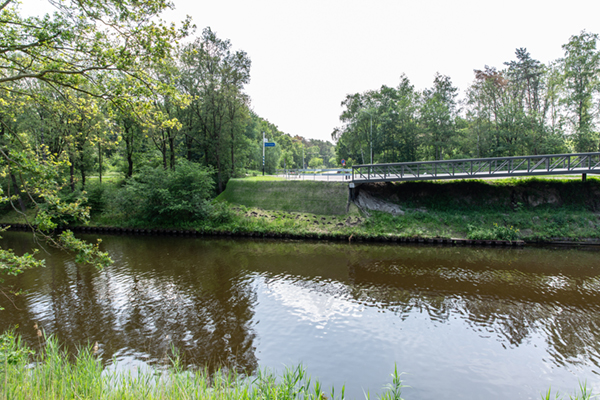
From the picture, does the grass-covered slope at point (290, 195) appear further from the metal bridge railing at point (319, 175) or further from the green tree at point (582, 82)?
the green tree at point (582, 82)

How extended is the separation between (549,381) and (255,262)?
41.6 feet

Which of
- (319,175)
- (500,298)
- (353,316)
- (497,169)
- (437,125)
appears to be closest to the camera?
(353,316)

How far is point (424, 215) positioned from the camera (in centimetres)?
2316

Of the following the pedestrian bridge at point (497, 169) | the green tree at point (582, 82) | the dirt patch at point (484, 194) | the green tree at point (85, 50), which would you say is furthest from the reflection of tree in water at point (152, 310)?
the green tree at point (582, 82)

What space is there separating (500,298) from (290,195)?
18.1m

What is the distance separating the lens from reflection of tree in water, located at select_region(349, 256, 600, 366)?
911 cm

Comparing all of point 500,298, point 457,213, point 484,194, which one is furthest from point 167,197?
point 484,194

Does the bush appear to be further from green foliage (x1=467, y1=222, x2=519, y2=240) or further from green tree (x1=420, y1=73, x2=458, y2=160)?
green tree (x1=420, y1=73, x2=458, y2=160)

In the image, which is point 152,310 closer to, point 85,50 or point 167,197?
point 85,50

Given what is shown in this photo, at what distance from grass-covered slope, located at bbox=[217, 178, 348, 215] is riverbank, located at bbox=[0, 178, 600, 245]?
9cm

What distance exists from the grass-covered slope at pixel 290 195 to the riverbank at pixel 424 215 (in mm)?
86

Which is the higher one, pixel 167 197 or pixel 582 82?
pixel 582 82

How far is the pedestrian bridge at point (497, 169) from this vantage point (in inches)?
821

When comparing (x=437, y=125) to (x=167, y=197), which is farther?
(x=437, y=125)
